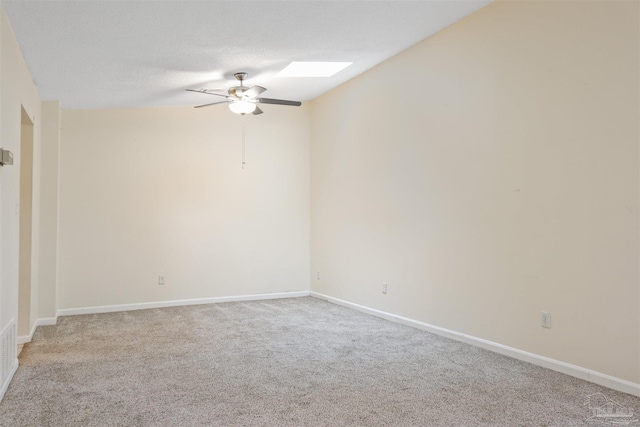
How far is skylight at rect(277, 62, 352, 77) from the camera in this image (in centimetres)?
569

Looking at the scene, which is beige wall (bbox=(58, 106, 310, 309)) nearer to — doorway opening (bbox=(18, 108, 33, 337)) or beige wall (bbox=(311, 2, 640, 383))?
doorway opening (bbox=(18, 108, 33, 337))

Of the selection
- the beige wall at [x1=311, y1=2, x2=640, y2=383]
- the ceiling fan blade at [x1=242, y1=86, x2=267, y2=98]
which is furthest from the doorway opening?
the beige wall at [x1=311, y1=2, x2=640, y2=383]

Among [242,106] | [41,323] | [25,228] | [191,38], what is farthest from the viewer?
[41,323]

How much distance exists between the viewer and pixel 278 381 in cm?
346

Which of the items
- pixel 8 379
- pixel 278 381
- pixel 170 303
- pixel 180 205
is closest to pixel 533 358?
pixel 278 381

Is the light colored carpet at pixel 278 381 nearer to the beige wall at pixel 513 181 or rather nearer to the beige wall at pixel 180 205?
the beige wall at pixel 513 181

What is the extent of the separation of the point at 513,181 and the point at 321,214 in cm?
357

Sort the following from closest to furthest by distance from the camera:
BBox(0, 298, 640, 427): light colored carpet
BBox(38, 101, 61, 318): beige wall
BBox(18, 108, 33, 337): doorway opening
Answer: BBox(0, 298, 640, 427): light colored carpet < BBox(18, 108, 33, 337): doorway opening < BBox(38, 101, 61, 318): beige wall

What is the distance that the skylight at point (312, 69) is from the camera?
18.7 feet

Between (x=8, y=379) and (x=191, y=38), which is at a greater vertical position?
(x=191, y=38)

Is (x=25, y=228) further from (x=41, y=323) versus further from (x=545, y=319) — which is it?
(x=545, y=319)

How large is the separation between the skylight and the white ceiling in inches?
6.9

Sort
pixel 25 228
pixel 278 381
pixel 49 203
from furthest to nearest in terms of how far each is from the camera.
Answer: pixel 49 203
pixel 25 228
pixel 278 381

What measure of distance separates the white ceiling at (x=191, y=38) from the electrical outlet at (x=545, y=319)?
8.48 ft
